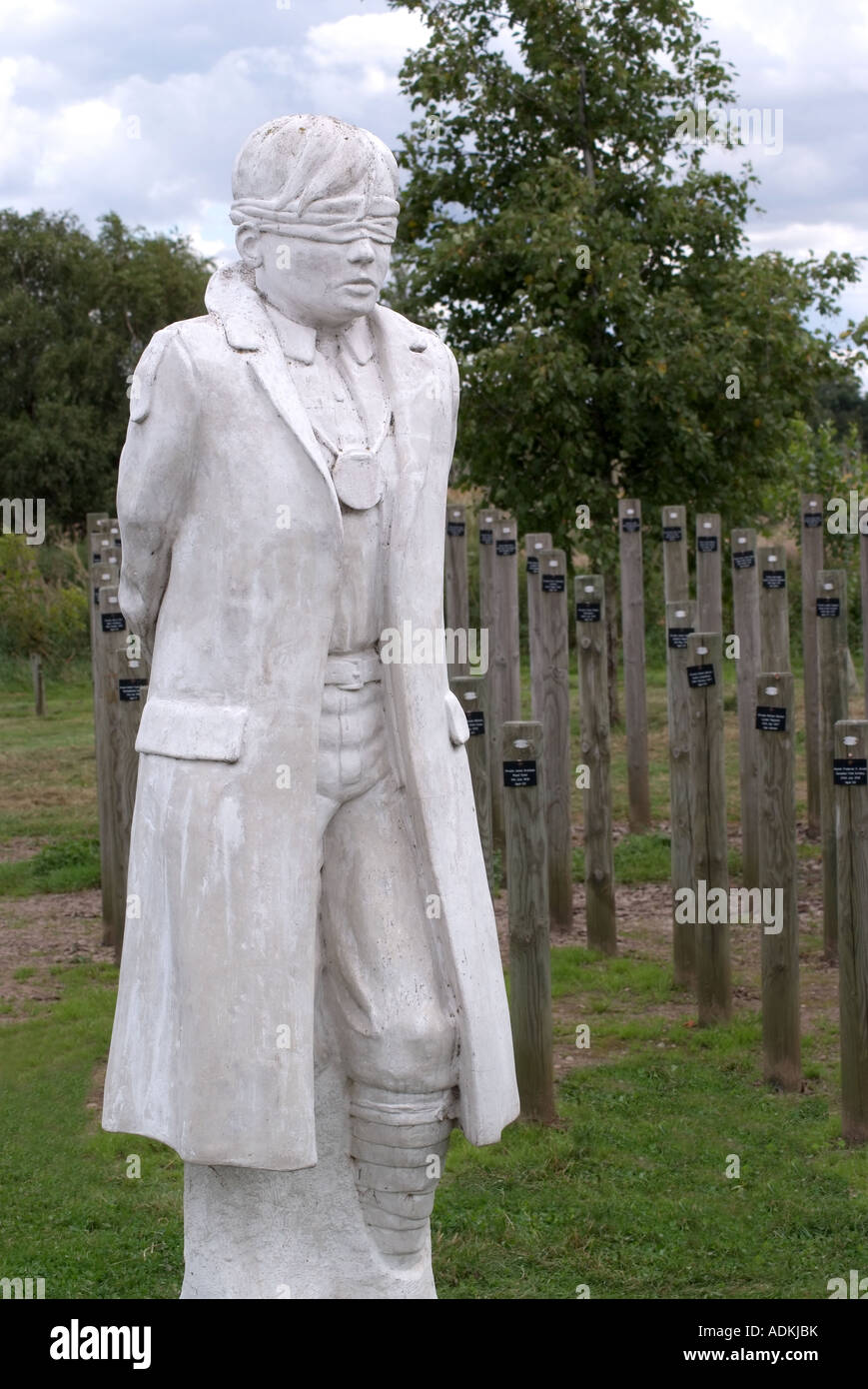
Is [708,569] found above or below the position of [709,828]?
above

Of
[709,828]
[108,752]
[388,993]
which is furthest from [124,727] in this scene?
[388,993]

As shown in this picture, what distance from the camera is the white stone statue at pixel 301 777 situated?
3396 mm

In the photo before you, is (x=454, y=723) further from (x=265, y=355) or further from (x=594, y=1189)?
(x=594, y=1189)

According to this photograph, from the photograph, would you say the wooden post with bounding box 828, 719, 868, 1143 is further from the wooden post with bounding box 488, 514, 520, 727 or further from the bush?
the bush

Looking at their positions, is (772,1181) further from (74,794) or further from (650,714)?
(650,714)

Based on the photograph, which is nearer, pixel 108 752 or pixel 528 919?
pixel 528 919

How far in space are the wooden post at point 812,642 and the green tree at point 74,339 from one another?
14.8 m

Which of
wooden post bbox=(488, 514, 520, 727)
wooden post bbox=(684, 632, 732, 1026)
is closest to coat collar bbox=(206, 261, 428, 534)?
wooden post bbox=(684, 632, 732, 1026)

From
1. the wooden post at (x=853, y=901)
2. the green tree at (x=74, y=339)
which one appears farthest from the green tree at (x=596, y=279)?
the green tree at (x=74, y=339)

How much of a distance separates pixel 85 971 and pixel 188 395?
497cm

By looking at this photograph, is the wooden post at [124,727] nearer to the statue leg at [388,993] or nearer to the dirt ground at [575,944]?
the dirt ground at [575,944]

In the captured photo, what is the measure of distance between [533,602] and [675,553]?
119 cm

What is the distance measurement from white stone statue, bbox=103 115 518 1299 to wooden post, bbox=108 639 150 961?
151 inches

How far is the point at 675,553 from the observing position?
32.3 ft
